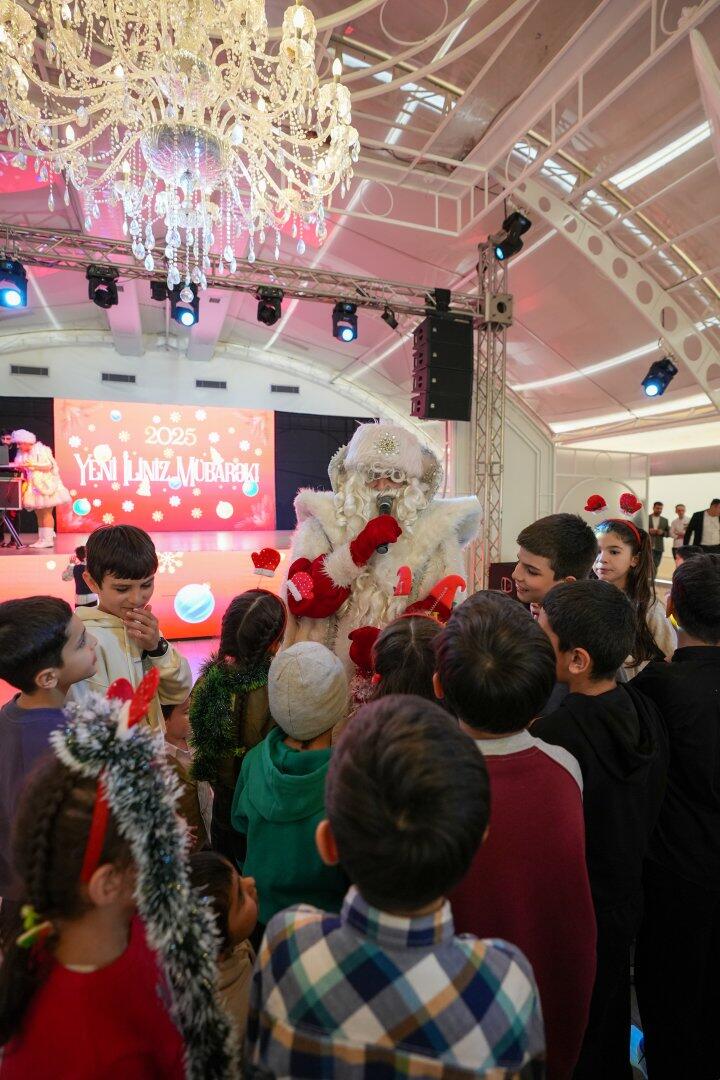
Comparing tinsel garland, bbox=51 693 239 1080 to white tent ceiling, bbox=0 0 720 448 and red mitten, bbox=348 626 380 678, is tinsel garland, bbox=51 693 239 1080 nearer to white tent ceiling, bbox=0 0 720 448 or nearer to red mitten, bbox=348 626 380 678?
red mitten, bbox=348 626 380 678

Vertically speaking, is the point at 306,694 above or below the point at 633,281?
below

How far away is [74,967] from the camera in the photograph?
0.66m

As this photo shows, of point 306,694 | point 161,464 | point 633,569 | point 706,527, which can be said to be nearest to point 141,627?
point 306,694

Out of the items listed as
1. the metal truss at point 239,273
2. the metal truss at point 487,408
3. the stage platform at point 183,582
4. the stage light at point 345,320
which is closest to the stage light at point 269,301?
the metal truss at point 239,273

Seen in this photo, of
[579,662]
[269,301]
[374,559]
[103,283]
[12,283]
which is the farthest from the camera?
[269,301]

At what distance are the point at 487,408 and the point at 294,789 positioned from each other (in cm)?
545

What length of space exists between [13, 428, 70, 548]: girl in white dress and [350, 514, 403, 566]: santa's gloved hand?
19.7 ft

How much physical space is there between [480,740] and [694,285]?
259 inches

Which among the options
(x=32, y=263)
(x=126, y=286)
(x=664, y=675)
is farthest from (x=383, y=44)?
(x=664, y=675)

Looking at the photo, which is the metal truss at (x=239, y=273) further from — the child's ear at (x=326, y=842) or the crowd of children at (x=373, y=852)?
the child's ear at (x=326, y=842)

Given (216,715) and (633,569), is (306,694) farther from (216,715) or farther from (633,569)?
(633,569)

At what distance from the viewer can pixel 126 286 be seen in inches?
278

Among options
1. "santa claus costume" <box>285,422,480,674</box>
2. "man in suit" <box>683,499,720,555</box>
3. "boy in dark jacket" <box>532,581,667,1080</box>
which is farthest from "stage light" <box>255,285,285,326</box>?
"man in suit" <box>683,499,720,555</box>

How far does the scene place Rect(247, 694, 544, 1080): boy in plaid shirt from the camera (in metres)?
0.58
